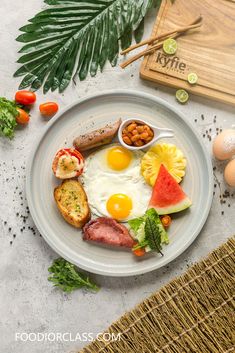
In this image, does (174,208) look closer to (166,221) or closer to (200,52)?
(166,221)

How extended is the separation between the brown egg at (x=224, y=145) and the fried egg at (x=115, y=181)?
1.63 ft

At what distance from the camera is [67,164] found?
12.2 ft

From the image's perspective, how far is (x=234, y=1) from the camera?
12.9ft

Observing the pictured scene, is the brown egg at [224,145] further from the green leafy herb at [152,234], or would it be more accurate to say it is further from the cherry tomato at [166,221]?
the green leafy herb at [152,234]

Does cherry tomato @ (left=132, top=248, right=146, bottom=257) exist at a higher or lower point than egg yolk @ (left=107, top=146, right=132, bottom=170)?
lower

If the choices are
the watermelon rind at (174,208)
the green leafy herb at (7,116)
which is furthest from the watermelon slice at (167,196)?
the green leafy herb at (7,116)

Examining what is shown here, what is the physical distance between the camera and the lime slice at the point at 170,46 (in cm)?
391

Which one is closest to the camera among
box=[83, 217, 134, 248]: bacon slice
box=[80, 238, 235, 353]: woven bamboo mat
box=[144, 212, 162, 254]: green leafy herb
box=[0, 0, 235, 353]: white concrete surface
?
box=[80, 238, 235, 353]: woven bamboo mat

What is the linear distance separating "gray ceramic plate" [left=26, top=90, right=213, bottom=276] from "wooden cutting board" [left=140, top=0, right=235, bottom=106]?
223 millimetres

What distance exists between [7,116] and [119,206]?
0.94 metres

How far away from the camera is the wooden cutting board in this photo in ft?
12.8

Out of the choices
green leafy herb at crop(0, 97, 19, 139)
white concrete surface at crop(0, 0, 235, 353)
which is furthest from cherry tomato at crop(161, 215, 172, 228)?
green leafy herb at crop(0, 97, 19, 139)

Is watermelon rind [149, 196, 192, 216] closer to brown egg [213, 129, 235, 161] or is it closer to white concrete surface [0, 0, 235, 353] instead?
white concrete surface [0, 0, 235, 353]

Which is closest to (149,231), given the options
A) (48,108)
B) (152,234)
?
(152,234)
